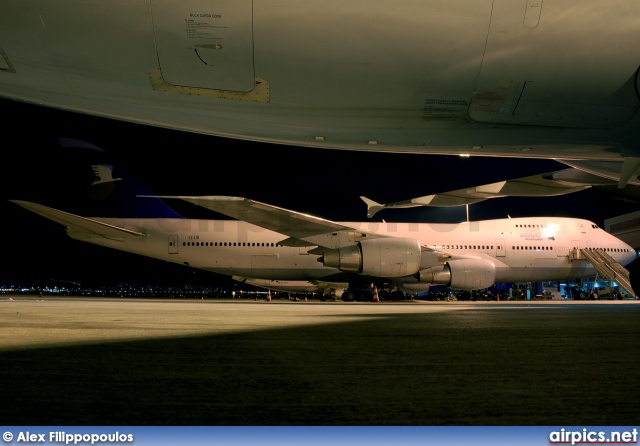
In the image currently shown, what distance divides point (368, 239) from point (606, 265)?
9.81 m

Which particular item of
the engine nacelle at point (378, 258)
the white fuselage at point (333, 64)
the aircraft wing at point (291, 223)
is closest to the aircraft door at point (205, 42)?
the white fuselage at point (333, 64)

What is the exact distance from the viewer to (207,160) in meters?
32.4

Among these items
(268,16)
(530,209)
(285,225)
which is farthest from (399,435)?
(530,209)

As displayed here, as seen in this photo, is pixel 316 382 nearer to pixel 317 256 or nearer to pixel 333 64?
pixel 333 64

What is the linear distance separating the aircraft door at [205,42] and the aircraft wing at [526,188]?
4.62 metres

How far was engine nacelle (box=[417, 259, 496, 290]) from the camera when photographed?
16672 mm

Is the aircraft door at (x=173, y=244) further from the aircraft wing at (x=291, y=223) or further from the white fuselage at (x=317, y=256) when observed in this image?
the aircraft wing at (x=291, y=223)

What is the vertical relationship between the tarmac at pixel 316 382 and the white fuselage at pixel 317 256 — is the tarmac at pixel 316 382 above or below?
below

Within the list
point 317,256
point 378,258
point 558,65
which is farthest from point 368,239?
point 558,65

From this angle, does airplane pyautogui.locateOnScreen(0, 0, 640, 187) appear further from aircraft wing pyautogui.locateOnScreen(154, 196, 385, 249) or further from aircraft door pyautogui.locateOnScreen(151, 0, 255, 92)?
aircraft wing pyautogui.locateOnScreen(154, 196, 385, 249)

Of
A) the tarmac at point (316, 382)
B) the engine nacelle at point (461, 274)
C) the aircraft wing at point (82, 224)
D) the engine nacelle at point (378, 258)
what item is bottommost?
the tarmac at point (316, 382)

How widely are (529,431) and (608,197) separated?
25.3ft

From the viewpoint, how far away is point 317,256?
18688mm

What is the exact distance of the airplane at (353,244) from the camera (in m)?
16.8
